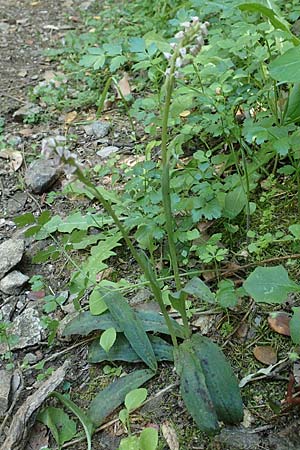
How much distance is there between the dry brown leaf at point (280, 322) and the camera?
172cm

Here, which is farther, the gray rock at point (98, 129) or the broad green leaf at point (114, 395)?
the gray rock at point (98, 129)

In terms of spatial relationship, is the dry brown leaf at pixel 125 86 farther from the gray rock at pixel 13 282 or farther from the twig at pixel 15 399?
the twig at pixel 15 399

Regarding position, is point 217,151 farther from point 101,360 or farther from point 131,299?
point 101,360

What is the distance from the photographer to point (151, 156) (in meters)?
2.53

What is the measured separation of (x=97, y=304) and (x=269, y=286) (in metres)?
0.52

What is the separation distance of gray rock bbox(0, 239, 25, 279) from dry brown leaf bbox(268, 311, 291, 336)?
0.90 m

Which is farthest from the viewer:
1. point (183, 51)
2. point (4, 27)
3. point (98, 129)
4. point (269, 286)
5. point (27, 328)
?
point (4, 27)

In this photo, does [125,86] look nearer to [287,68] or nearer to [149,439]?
[287,68]

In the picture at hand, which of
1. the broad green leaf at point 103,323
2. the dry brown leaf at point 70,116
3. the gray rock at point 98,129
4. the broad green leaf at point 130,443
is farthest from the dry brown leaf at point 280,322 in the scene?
the dry brown leaf at point 70,116

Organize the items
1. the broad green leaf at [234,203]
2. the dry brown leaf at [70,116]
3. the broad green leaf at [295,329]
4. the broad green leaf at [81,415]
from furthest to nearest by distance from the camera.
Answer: the dry brown leaf at [70,116] < the broad green leaf at [234,203] < the broad green leaf at [81,415] < the broad green leaf at [295,329]

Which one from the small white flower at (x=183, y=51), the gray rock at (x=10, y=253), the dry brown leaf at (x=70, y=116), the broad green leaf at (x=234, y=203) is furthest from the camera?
the dry brown leaf at (x=70, y=116)

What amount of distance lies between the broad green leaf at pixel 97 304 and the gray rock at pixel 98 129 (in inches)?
45.6

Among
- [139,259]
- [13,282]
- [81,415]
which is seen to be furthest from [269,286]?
[13,282]

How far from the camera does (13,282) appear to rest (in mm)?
2082
